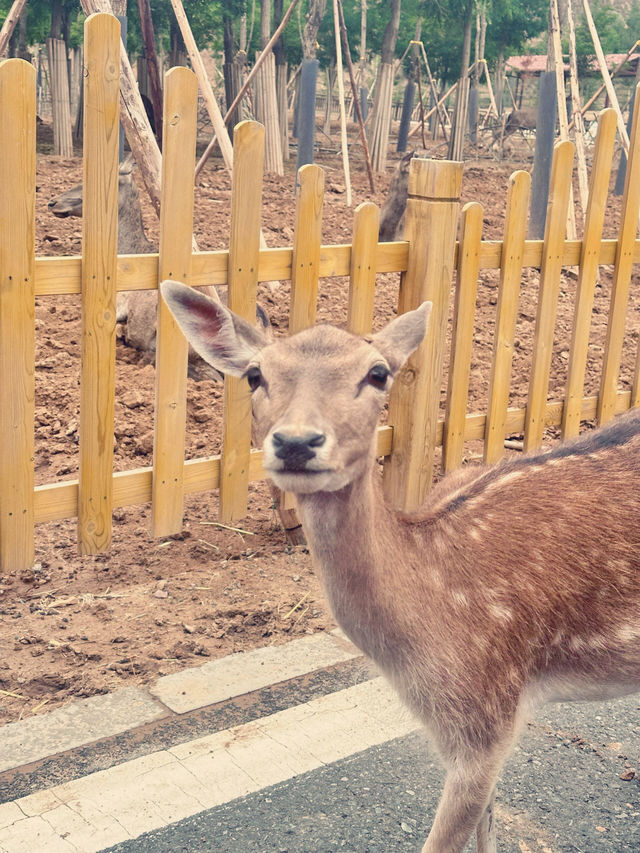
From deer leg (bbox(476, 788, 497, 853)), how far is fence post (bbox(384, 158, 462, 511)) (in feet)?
7.38

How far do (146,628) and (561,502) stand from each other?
194 cm

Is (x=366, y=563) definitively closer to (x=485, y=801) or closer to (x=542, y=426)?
(x=485, y=801)

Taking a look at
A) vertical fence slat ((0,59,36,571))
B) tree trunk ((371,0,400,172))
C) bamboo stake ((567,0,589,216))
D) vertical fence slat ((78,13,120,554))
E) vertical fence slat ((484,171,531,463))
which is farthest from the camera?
tree trunk ((371,0,400,172))

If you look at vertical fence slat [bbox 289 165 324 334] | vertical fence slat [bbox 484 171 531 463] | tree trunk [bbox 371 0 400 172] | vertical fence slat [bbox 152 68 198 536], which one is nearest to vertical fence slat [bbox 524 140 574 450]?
vertical fence slat [bbox 484 171 531 463]

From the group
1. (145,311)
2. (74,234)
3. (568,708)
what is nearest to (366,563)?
(568,708)

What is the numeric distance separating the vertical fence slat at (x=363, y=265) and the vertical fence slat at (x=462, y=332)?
53 centimetres

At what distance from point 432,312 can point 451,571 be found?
2282mm

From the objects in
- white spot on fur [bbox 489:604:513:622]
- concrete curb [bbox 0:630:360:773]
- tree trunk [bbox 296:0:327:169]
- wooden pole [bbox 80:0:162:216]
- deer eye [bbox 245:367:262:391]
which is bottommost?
concrete curb [bbox 0:630:360:773]

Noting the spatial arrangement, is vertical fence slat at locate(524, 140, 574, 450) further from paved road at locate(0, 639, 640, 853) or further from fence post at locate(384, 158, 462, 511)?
paved road at locate(0, 639, 640, 853)

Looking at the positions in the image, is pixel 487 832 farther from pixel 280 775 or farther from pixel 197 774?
pixel 197 774

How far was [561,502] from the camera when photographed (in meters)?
3.16

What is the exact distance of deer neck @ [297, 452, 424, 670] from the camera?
286 cm

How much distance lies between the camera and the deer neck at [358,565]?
2.86 meters

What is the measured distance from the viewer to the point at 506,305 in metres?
5.52
